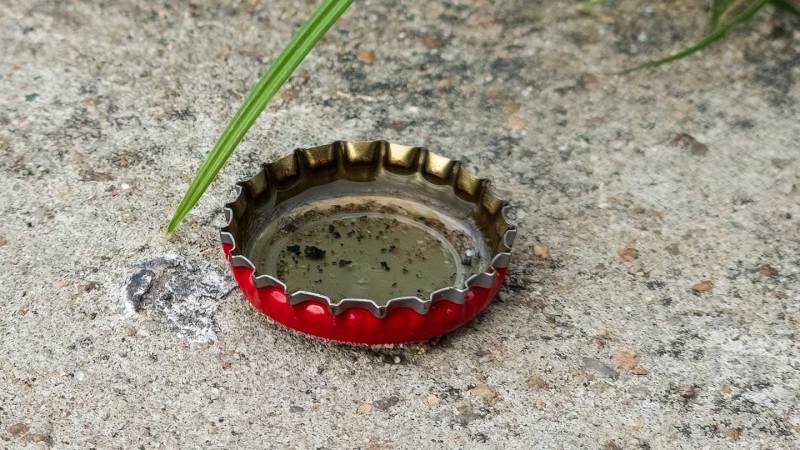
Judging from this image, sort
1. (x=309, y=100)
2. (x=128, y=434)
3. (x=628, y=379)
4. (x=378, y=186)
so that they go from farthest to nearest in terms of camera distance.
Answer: (x=309, y=100) → (x=378, y=186) → (x=628, y=379) → (x=128, y=434)

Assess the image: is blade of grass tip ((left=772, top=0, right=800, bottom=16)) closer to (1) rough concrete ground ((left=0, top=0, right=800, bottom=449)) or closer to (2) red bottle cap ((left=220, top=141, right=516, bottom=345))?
(1) rough concrete ground ((left=0, top=0, right=800, bottom=449))

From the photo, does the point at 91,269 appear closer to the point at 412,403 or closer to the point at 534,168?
the point at 412,403

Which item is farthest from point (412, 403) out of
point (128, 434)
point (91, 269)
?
point (91, 269)

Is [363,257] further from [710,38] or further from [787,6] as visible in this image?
[787,6]

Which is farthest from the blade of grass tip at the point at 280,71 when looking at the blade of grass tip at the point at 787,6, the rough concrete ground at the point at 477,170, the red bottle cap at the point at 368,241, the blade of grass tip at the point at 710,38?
the blade of grass tip at the point at 787,6

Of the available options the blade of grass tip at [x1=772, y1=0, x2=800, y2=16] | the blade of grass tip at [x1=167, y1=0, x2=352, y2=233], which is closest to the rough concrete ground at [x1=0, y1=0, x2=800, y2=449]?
the blade of grass tip at [x1=772, y1=0, x2=800, y2=16]

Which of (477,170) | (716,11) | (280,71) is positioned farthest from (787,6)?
(280,71)

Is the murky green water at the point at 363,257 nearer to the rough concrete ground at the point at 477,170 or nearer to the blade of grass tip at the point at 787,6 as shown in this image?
the rough concrete ground at the point at 477,170
